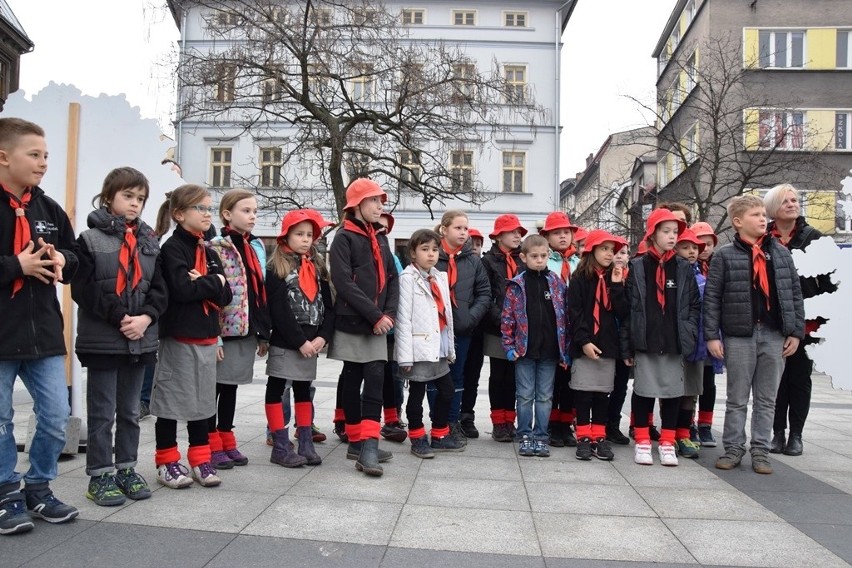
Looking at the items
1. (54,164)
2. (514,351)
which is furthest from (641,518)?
(54,164)

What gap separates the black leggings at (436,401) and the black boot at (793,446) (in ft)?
9.32

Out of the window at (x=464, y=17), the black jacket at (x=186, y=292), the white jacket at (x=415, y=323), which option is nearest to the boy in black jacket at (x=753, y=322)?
the white jacket at (x=415, y=323)

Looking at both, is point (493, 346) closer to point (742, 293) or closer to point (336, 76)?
point (742, 293)

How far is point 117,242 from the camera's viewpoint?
4008 mm

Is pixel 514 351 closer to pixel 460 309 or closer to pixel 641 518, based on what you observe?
pixel 460 309

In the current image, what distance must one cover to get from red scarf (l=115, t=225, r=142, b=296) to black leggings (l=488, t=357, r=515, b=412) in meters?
3.16

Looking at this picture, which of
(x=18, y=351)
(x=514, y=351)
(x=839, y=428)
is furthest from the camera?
(x=839, y=428)

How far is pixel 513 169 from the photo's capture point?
1272 inches

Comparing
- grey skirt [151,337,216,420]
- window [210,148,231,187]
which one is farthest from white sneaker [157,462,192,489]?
window [210,148,231,187]

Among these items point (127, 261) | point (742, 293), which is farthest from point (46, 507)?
point (742, 293)

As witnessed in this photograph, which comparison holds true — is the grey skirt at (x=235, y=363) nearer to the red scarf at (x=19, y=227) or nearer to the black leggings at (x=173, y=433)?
the black leggings at (x=173, y=433)

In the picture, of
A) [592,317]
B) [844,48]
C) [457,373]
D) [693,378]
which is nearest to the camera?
[592,317]

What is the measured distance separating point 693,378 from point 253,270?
3.48 metres

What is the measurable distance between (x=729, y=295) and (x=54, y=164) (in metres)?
4.99
